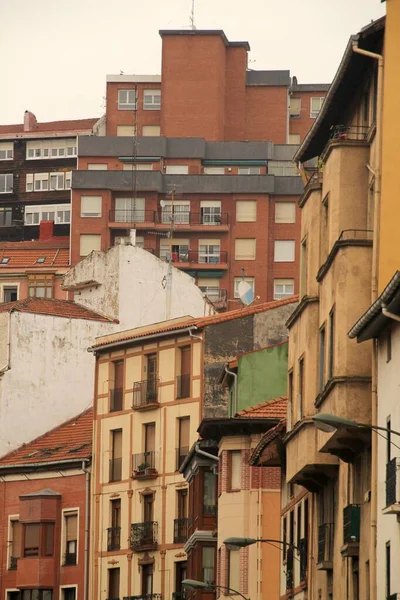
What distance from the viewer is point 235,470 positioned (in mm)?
65375

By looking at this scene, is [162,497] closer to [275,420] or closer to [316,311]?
[275,420]

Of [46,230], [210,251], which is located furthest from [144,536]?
[46,230]

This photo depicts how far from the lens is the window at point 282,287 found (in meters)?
142

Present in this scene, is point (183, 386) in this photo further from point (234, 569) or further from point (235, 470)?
point (234, 569)

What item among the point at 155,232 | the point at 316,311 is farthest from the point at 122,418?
the point at 155,232

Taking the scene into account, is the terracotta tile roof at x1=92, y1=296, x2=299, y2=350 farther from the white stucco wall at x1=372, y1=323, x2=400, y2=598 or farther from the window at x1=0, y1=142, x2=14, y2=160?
the window at x1=0, y1=142, x2=14, y2=160

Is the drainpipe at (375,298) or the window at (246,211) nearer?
the drainpipe at (375,298)

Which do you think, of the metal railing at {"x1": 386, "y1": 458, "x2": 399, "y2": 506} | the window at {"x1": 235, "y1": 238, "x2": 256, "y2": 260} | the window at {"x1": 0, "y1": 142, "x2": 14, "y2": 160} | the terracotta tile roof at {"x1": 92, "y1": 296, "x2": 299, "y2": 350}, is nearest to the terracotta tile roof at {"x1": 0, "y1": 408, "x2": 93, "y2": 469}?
the terracotta tile roof at {"x1": 92, "y1": 296, "x2": 299, "y2": 350}

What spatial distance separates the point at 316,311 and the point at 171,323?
38830mm

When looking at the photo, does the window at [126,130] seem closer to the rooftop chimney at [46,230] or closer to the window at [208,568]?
the rooftop chimney at [46,230]

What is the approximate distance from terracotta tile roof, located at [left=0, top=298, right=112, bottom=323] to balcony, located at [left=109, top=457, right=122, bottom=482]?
35.7ft

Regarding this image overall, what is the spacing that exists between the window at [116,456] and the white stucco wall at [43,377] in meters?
7.54

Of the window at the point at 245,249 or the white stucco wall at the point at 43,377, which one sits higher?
the window at the point at 245,249

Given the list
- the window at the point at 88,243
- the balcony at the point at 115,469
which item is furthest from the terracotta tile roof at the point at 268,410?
the window at the point at 88,243
